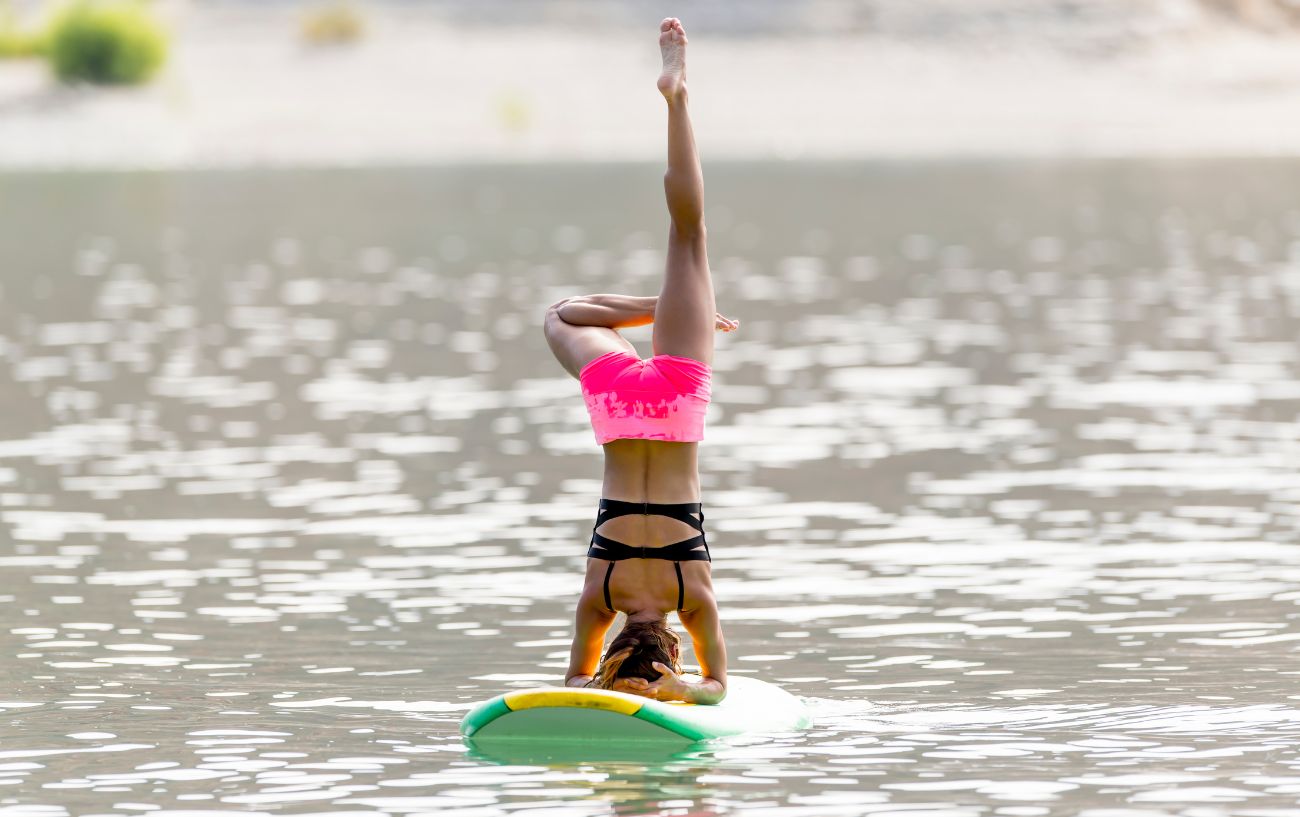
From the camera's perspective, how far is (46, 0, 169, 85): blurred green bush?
8412 cm

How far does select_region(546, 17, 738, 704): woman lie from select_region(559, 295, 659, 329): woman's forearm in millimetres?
176

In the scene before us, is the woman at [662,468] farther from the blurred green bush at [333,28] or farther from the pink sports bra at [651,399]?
the blurred green bush at [333,28]

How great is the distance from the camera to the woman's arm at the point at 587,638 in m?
10.7

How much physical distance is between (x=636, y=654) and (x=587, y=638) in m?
0.32

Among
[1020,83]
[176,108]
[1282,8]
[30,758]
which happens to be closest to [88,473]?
[30,758]

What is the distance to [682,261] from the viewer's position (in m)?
10.6

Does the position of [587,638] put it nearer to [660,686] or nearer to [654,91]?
[660,686]

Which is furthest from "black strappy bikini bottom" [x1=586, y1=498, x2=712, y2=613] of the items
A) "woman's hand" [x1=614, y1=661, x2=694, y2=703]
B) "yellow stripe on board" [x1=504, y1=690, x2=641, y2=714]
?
"yellow stripe on board" [x1=504, y1=690, x2=641, y2=714]

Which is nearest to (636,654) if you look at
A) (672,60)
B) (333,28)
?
(672,60)

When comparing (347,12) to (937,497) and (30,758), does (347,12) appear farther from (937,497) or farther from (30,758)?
(30,758)

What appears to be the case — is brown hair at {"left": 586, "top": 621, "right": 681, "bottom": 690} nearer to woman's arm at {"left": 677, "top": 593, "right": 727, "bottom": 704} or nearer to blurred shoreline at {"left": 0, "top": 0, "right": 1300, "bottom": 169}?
woman's arm at {"left": 677, "top": 593, "right": 727, "bottom": 704}

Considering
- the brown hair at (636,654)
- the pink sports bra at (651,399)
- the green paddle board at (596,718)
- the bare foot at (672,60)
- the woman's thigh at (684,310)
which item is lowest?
the green paddle board at (596,718)

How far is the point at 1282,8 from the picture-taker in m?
121

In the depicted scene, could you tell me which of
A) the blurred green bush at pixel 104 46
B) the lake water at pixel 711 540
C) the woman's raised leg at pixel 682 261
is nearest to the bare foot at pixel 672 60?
the woman's raised leg at pixel 682 261
